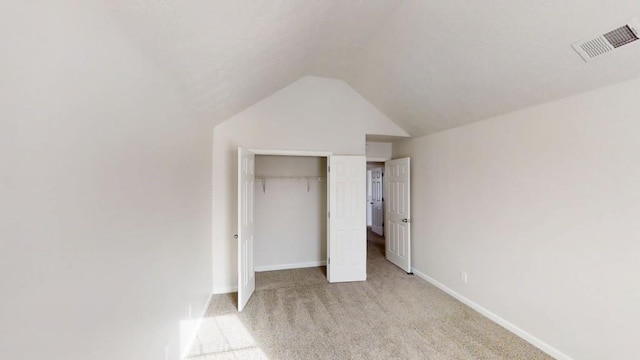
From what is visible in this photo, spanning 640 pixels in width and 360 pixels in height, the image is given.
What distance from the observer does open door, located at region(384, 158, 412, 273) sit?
4.37 m

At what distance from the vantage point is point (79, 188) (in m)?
1.02

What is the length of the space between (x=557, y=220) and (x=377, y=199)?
641cm

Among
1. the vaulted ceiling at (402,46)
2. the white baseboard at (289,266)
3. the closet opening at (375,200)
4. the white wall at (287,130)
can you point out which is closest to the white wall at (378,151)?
the white wall at (287,130)

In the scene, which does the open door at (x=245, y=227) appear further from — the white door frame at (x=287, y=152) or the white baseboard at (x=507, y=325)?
the white baseboard at (x=507, y=325)

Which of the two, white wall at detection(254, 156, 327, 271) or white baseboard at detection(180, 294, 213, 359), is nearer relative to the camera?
white baseboard at detection(180, 294, 213, 359)

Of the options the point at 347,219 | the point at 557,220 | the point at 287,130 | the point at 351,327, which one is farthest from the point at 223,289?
the point at 557,220

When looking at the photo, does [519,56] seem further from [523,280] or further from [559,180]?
[523,280]

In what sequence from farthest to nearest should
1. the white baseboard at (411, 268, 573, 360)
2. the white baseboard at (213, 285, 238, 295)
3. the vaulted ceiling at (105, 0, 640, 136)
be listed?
the white baseboard at (213, 285, 238, 295) < the white baseboard at (411, 268, 573, 360) < the vaulted ceiling at (105, 0, 640, 136)

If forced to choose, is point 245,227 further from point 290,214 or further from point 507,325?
point 507,325

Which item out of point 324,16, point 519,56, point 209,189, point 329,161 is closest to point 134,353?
point 209,189

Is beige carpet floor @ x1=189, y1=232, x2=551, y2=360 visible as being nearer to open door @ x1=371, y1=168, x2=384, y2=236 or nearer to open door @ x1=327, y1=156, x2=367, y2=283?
open door @ x1=327, y1=156, x2=367, y2=283

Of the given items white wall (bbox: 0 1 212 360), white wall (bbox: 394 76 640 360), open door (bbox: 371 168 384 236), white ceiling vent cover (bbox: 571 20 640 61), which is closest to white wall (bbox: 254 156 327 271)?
white wall (bbox: 394 76 640 360)

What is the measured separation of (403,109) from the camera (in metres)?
3.80

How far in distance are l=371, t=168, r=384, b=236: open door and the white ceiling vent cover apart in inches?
258
